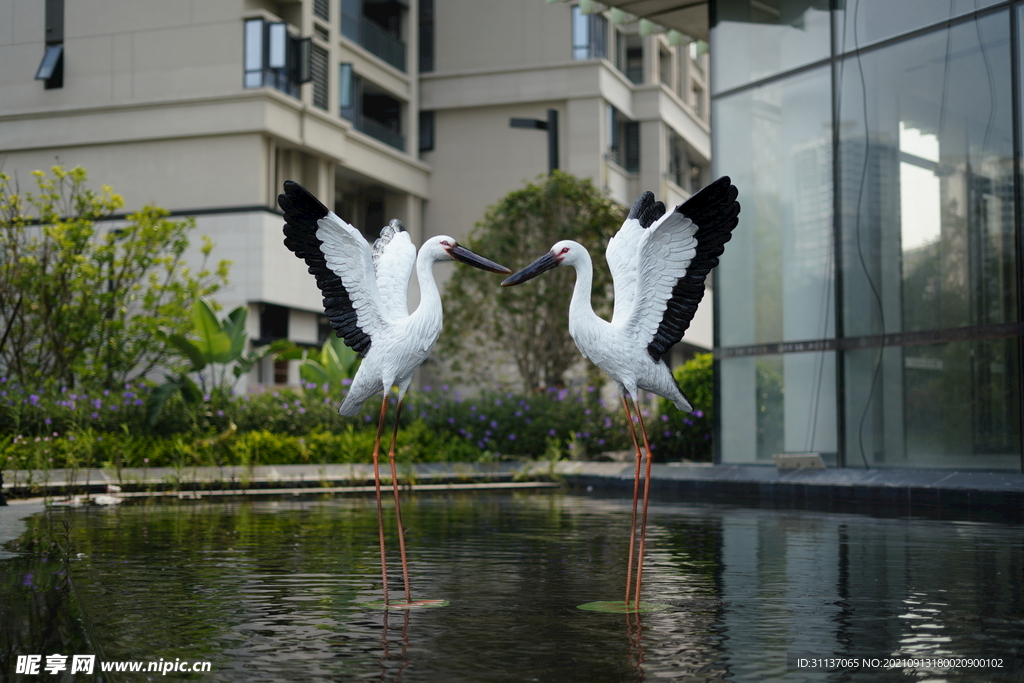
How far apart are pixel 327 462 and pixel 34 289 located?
16.6ft

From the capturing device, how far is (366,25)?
3138cm

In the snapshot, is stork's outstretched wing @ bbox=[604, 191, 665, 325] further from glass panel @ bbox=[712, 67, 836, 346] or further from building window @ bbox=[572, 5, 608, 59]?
building window @ bbox=[572, 5, 608, 59]

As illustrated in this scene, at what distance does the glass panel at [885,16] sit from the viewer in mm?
12750

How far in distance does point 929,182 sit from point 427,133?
22262 mm

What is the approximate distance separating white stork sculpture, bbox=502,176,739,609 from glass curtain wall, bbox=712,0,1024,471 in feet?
24.7

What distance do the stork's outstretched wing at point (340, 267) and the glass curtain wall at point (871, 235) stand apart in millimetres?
8534

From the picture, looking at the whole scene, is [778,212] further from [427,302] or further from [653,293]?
[427,302]

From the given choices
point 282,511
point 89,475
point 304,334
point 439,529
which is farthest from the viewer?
point 304,334

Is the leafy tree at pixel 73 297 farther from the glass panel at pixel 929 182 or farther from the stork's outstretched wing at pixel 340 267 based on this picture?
the stork's outstretched wing at pixel 340 267

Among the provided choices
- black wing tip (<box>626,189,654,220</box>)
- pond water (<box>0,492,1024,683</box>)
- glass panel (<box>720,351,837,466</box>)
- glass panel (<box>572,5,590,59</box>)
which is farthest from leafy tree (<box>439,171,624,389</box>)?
glass panel (<box>572,5,590,59</box>)

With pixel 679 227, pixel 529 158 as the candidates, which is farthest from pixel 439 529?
pixel 529 158

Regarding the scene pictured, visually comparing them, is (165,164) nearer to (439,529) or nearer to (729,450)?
(729,450)

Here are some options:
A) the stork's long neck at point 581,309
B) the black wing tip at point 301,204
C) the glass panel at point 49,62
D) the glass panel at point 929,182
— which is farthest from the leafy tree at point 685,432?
the glass panel at point 49,62

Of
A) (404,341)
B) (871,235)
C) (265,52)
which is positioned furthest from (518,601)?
(265,52)
